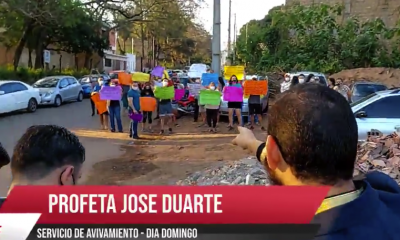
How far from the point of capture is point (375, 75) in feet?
89.7

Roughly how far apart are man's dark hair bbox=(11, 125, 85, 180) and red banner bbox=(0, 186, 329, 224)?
53 centimetres

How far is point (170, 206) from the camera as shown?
1531mm

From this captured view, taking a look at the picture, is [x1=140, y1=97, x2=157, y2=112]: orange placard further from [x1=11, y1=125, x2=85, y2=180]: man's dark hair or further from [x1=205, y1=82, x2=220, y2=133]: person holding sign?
[x1=11, y1=125, x2=85, y2=180]: man's dark hair

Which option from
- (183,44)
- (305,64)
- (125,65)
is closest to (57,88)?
(305,64)

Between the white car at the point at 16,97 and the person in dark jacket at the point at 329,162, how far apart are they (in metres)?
17.5

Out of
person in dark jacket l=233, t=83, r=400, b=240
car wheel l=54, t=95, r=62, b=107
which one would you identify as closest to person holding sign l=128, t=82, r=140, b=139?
car wheel l=54, t=95, r=62, b=107

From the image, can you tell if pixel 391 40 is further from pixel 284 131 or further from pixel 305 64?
pixel 284 131

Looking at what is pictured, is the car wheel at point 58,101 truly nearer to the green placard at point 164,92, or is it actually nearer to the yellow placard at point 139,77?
the yellow placard at point 139,77

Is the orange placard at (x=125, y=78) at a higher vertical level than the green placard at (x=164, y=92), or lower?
higher

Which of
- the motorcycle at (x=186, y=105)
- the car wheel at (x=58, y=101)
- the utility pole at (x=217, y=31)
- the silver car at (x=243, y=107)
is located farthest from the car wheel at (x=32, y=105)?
the utility pole at (x=217, y=31)

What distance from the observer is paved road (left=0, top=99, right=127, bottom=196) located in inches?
436

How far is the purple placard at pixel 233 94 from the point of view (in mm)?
14250

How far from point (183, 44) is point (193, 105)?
218 ft

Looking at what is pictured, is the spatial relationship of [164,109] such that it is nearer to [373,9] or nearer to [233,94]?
[233,94]
